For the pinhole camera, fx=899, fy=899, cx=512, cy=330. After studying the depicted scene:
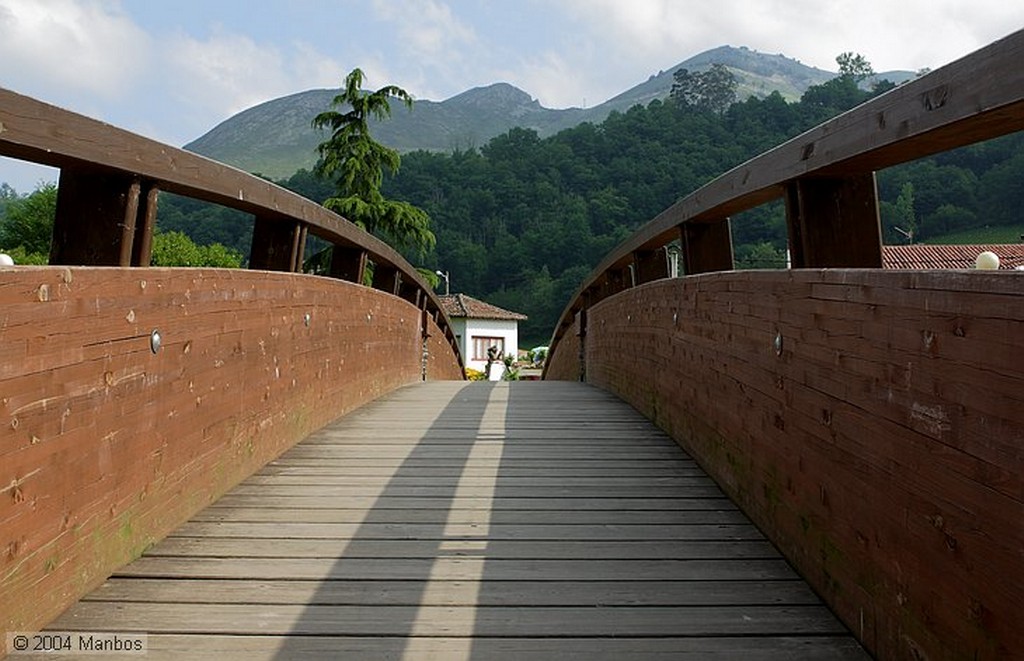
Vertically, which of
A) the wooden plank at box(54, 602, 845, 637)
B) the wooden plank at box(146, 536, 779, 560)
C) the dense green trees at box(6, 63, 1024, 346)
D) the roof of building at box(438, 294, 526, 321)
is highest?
the dense green trees at box(6, 63, 1024, 346)

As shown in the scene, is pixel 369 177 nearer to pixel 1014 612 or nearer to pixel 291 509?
pixel 291 509

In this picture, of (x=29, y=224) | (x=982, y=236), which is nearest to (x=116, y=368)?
(x=29, y=224)

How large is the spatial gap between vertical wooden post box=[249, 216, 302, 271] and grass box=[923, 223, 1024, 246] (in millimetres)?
49797

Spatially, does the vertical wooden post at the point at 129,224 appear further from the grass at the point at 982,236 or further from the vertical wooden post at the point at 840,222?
the grass at the point at 982,236

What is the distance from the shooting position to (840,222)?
2.83 m

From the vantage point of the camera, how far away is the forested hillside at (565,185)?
62.8m

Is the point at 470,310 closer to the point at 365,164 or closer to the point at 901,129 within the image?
the point at 365,164

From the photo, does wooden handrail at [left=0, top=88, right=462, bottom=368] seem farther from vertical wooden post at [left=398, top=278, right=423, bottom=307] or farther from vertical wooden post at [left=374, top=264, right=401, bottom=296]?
vertical wooden post at [left=398, top=278, right=423, bottom=307]

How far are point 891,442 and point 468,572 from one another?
3.98 ft

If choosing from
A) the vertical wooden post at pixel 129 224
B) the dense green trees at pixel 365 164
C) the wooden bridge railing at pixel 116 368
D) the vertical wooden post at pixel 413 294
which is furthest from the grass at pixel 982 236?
the vertical wooden post at pixel 129 224

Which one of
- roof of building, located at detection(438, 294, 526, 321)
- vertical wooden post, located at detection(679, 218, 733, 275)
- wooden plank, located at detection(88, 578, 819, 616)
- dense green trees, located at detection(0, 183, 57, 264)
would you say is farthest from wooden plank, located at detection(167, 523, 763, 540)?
roof of building, located at detection(438, 294, 526, 321)

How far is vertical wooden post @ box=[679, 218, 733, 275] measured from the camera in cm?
469

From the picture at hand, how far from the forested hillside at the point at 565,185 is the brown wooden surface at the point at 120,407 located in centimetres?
5434

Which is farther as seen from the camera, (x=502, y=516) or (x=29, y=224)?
(x=29, y=224)
